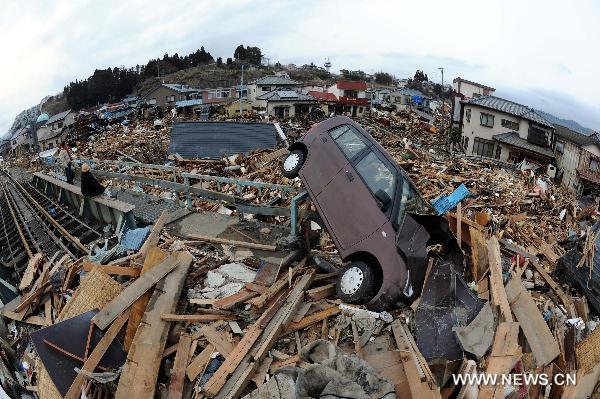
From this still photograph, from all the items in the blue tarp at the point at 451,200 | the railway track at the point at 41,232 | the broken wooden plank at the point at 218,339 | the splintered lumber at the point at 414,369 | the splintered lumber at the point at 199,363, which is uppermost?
the blue tarp at the point at 451,200

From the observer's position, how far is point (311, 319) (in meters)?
5.27

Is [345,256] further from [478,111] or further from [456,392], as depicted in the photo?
[478,111]

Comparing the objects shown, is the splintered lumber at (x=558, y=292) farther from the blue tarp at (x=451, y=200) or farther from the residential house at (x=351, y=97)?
the residential house at (x=351, y=97)

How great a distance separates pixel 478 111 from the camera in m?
34.1

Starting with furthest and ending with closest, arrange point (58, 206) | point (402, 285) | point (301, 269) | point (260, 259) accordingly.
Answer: point (58, 206) < point (260, 259) < point (301, 269) < point (402, 285)

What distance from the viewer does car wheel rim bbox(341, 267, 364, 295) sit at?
5.51 m

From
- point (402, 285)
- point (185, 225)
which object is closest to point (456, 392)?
point (402, 285)

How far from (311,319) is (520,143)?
3153 cm

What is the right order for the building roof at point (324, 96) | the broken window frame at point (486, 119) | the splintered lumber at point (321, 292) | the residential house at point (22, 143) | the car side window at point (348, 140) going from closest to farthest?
the splintered lumber at point (321, 292), the car side window at point (348, 140), the broken window frame at point (486, 119), the building roof at point (324, 96), the residential house at point (22, 143)

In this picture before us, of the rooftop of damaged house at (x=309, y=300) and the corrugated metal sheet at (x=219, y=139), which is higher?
the corrugated metal sheet at (x=219, y=139)

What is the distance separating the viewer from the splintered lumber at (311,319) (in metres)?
5.13

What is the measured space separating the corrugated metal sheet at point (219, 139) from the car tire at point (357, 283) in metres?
14.1

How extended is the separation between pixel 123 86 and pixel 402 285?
95.7 metres

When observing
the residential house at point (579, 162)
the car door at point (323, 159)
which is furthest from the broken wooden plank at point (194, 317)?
the residential house at point (579, 162)
